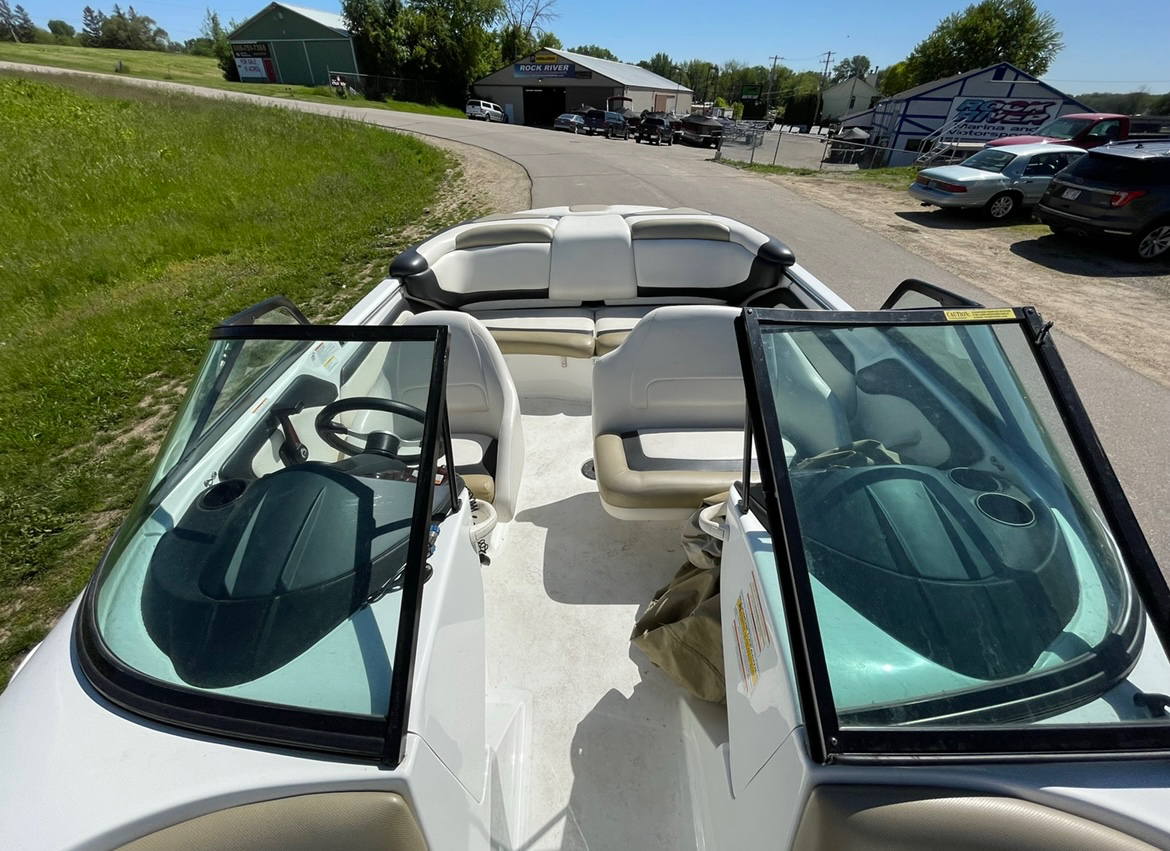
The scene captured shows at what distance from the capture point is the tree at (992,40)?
42094 mm

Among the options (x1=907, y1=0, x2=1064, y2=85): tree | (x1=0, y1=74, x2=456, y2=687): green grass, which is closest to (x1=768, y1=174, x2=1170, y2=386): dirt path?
(x1=0, y1=74, x2=456, y2=687): green grass

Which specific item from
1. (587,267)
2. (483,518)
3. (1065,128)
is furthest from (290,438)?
(1065,128)

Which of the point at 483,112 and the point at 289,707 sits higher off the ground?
the point at 289,707

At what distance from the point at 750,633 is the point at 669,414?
4.99 feet

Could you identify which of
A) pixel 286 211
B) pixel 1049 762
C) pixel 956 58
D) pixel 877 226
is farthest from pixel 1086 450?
pixel 956 58

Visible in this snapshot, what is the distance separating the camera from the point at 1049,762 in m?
0.91

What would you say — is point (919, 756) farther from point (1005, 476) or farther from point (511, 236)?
point (511, 236)

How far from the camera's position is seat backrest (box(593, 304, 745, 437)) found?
8.05ft

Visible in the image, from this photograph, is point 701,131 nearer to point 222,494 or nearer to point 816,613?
point 222,494

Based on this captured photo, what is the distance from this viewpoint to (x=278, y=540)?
123 centimetres

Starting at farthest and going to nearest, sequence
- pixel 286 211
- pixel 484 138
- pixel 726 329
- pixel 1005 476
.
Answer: pixel 484 138
pixel 286 211
pixel 726 329
pixel 1005 476

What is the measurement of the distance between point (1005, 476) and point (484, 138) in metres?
20.9

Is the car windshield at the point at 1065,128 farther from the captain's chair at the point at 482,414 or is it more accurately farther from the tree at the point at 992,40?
the tree at the point at 992,40

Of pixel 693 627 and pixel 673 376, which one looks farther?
pixel 673 376
